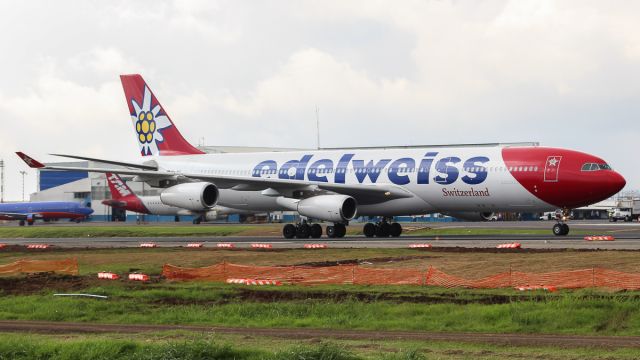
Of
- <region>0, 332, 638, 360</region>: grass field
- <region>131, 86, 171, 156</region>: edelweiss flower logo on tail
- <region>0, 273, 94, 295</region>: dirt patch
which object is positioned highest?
<region>131, 86, 171, 156</region>: edelweiss flower logo on tail

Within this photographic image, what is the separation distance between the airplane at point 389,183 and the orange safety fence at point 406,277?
712 inches

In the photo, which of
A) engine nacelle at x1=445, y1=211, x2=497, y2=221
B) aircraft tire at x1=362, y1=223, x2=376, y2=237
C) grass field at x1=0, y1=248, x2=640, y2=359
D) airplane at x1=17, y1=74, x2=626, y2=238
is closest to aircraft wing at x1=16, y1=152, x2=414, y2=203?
airplane at x1=17, y1=74, x2=626, y2=238

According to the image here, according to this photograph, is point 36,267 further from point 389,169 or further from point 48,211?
point 48,211

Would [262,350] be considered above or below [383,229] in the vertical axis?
below

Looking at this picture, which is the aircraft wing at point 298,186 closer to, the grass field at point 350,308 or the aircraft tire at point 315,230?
the aircraft tire at point 315,230

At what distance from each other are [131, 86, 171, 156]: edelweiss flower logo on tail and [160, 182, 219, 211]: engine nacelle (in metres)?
10.9

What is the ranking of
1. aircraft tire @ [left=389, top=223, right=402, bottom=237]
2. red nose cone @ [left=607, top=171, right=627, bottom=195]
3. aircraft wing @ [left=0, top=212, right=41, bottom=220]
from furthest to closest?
aircraft wing @ [left=0, top=212, right=41, bottom=220]
aircraft tire @ [left=389, top=223, right=402, bottom=237]
red nose cone @ [left=607, top=171, right=627, bottom=195]

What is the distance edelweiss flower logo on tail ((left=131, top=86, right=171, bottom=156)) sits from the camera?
64.8 meters

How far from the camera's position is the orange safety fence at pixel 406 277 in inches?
1035

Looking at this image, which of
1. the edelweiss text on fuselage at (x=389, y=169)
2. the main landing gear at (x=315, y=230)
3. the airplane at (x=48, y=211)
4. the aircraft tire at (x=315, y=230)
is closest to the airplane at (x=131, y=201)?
the airplane at (x=48, y=211)

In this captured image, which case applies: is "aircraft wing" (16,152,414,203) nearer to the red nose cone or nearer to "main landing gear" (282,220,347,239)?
"main landing gear" (282,220,347,239)

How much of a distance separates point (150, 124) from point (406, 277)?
39.8 metres

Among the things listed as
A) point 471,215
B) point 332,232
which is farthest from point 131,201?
point 471,215

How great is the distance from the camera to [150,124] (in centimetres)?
6500
